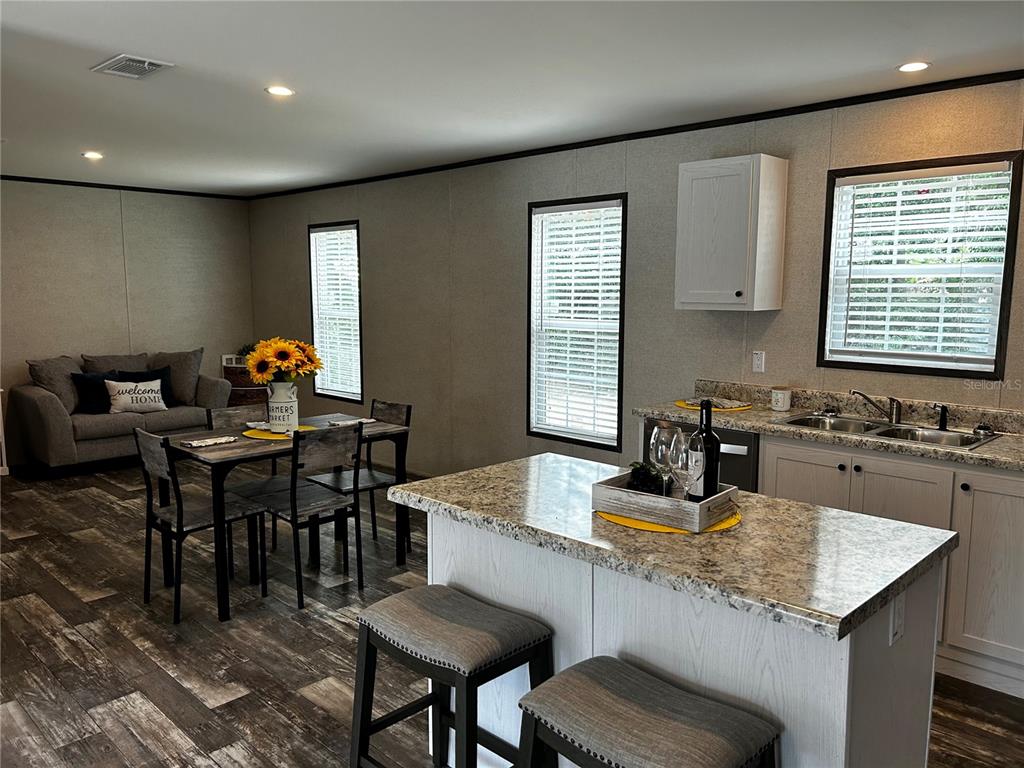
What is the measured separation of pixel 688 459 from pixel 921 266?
242cm

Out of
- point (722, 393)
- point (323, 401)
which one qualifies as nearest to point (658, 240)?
point (722, 393)

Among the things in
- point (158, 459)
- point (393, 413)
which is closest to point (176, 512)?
point (158, 459)

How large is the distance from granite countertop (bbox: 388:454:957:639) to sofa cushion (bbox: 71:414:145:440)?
16.9 feet

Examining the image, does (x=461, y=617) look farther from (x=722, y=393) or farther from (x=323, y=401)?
(x=323, y=401)

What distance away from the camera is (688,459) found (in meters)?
2.05

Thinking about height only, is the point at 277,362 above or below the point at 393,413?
above

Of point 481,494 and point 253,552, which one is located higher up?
point 481,494

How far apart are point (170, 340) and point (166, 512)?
444 centimetres

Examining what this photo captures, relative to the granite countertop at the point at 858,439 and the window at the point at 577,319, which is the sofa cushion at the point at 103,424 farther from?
the granite countertop at the point at 858,439

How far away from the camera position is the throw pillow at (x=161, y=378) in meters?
7.04

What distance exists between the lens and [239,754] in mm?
2699

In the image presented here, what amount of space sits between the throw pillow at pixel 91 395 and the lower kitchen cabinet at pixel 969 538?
238 inches

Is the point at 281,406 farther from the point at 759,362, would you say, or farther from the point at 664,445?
the point at 664,445

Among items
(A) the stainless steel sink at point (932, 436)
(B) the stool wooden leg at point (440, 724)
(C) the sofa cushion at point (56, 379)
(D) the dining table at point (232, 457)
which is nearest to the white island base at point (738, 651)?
(B) the stool wooden leg at point (440, 724)
